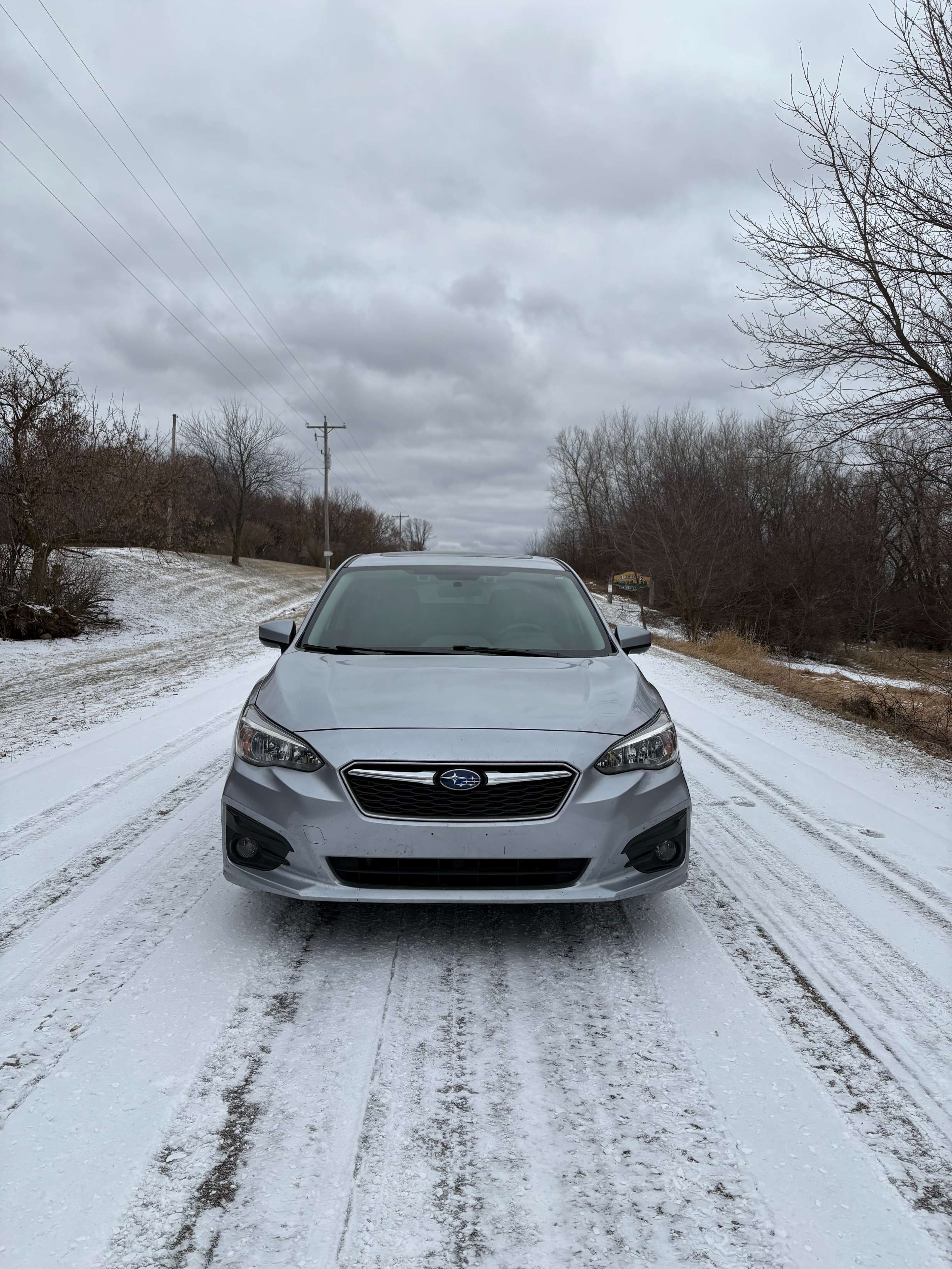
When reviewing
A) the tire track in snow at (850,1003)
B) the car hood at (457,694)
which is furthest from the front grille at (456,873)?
the tire track in snow at (850,1003)

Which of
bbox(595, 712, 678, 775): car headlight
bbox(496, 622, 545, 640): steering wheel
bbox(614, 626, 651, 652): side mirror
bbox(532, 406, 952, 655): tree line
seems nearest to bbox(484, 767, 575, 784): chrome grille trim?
bbox(595, 712, 678, 775): car headlight

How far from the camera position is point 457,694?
3615 mm

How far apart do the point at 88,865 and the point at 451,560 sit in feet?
9.20

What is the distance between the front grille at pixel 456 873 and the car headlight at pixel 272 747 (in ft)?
1.28

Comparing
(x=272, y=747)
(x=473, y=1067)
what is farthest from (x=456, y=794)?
(x=473, y=1067)

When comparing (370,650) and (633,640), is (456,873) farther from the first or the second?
(633,640)

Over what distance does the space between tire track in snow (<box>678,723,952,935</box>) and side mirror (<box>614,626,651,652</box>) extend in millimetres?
1536

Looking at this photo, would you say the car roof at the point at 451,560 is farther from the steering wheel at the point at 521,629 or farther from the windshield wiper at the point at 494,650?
the windshield wiper at the point at 494,650

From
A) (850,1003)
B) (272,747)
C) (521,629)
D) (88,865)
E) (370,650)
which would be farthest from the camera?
(521,629)

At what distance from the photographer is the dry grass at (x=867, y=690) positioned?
9.39m

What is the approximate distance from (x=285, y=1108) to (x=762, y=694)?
419 inches

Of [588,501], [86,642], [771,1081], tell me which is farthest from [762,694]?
[588,501]

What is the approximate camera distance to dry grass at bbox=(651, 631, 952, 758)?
9.39 meters

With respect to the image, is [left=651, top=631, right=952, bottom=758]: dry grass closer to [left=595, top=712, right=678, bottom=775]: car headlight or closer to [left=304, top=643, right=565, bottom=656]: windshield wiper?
[left=304, top=643, right=565, bottom=656]: windshield wiper
